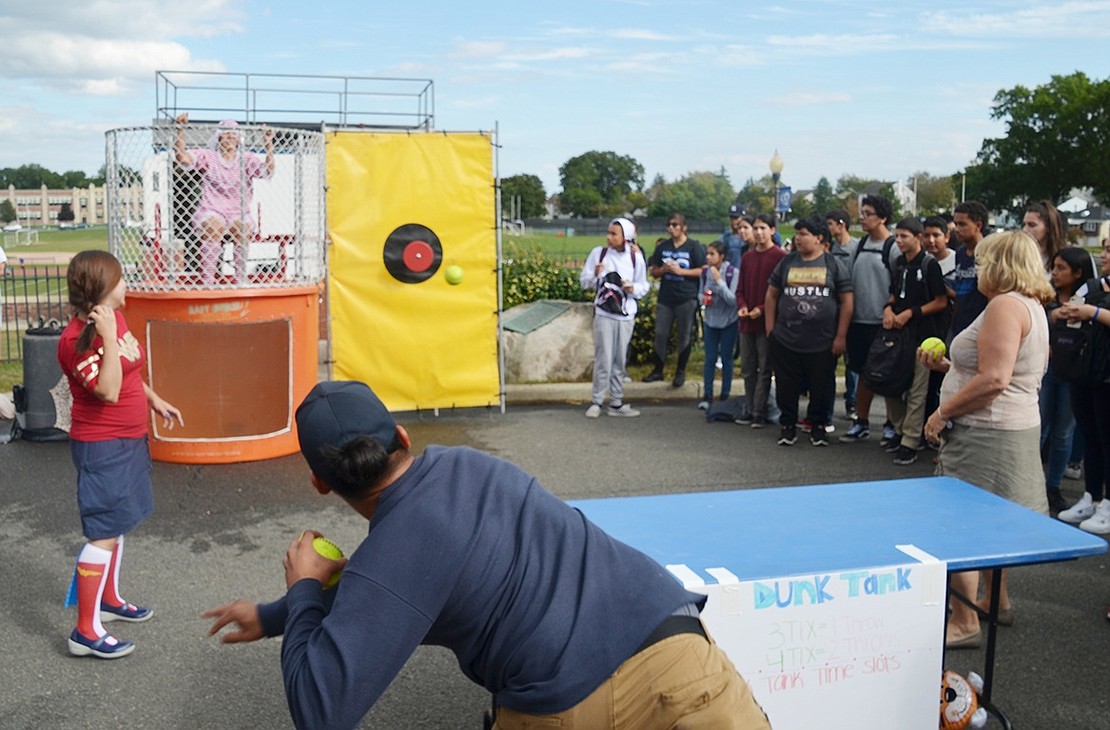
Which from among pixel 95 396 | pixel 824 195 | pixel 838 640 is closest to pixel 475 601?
pixel 838 640

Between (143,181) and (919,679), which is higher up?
(143,181)

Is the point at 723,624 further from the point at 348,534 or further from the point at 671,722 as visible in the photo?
the point at 348,534

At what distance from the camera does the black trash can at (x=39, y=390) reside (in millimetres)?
8297

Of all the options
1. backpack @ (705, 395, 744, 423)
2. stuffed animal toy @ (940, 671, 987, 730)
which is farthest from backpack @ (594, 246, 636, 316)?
stuffed animal toy @ (940, 671, 987, 730)

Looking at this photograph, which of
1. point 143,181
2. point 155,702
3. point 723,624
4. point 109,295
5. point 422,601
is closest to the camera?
point 422,601

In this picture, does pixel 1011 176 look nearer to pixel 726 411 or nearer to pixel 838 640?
pixel 726 411

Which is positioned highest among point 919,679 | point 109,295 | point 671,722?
point 109,295

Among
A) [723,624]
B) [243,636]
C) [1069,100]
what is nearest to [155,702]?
[243,636]

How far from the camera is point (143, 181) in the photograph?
7812 mm

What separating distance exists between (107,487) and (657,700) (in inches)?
129

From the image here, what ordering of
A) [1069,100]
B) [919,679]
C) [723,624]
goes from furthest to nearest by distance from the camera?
[1069,100] → [919,679] → [723,624]

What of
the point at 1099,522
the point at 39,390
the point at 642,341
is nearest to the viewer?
the point at 1099,522

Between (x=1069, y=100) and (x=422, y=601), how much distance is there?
278ft

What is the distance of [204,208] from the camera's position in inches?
299
